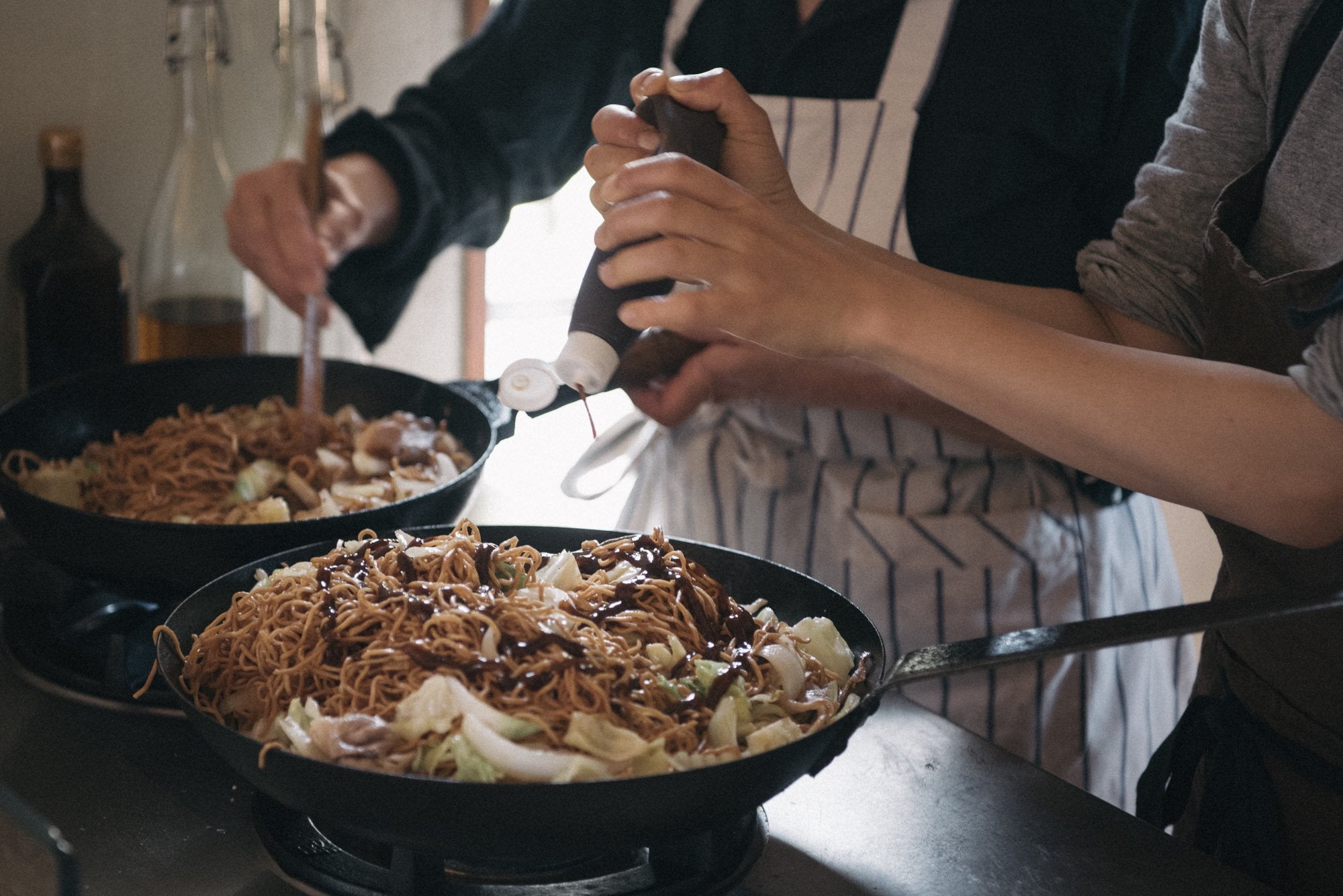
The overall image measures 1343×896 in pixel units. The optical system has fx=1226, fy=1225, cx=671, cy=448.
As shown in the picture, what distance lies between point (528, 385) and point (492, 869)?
37 centimetres

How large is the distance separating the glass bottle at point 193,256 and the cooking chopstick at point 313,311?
304 mm

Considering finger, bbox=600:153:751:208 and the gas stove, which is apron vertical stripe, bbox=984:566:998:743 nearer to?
the gas stove

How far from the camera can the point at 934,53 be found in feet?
4.81

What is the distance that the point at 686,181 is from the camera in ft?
2.86

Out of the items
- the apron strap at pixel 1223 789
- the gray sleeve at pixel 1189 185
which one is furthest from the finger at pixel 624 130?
the apron strap at pixel 1223 789

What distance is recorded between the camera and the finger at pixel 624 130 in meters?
1.07

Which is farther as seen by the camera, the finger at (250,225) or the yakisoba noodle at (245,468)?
the finger at (250,225)

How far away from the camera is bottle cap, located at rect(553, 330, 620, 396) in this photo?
911 mm

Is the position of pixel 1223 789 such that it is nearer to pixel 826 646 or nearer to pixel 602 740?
pixel 826 646

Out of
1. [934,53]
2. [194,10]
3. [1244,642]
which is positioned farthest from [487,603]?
[194,10]

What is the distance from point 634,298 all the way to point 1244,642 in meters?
0.64

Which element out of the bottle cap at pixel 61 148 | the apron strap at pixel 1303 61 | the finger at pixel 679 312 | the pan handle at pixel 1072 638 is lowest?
the pan handle at pixel 1072 638

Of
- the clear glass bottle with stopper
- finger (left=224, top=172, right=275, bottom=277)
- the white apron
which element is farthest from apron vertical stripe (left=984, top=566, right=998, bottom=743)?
the clear glass bottle with stopper

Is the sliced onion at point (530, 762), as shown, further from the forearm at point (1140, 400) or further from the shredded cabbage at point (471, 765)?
the forearm at point (1140, 400)
